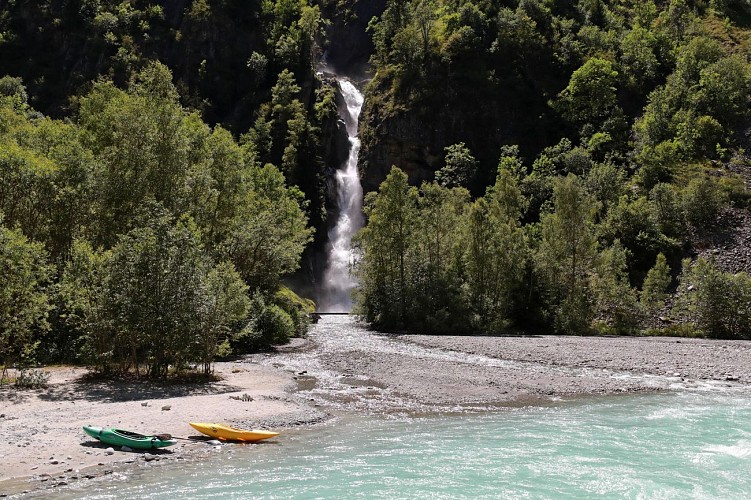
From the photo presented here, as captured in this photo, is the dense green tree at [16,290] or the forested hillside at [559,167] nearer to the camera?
the dense green tree at [16,290]

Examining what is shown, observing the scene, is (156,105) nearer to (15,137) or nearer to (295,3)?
(15,137)

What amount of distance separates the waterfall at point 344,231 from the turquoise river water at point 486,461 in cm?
5181

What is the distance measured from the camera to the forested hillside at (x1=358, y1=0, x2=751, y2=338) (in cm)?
4925

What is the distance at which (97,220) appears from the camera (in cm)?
3031

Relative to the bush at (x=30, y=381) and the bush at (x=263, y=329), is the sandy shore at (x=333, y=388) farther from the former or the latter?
the bush at (x=263, y=329)

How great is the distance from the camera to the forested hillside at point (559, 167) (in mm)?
49250

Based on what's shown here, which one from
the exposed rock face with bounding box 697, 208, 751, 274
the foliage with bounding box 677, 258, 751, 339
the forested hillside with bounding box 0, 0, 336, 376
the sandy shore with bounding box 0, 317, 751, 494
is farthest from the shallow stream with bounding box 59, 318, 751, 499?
the exposed rock face with bounding box 697, 208, 751, 274

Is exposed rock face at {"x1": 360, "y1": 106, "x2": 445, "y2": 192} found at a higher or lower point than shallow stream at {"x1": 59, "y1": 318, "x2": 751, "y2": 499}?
higher

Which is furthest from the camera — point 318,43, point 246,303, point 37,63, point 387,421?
point 318,43

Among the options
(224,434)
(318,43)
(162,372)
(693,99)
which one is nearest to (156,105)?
(162,372)

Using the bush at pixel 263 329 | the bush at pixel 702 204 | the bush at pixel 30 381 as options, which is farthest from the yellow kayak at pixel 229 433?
the bush at pixel 702 204

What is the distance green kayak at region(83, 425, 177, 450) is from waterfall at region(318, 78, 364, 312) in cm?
5444

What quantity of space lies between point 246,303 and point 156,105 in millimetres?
14808

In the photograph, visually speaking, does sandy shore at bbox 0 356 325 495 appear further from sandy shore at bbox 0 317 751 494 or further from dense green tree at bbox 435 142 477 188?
dense green tree at bbox 435 142 477 188
